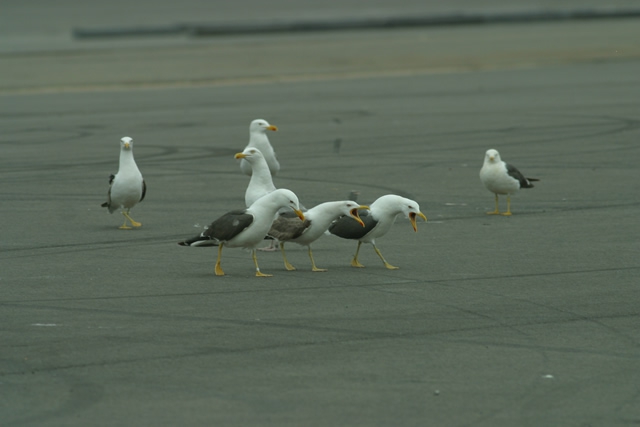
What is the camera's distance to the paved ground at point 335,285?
24.3 feet

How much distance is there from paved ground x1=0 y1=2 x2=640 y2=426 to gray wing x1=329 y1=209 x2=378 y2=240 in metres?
0.37

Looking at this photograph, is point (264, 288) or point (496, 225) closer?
point (264, 288)

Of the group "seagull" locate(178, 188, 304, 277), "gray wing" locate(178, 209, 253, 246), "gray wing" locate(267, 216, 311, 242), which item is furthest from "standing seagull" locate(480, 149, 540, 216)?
"gray wing" locate(178, 209, 253, 246)

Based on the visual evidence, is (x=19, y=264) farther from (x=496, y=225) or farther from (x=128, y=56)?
(x=128, y=56)

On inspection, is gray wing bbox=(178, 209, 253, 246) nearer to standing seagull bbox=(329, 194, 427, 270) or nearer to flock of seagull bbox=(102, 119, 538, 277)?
flock of seagull bbox=(102, 119, 538, 277)

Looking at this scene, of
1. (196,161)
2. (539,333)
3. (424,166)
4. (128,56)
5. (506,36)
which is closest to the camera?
(539,333)

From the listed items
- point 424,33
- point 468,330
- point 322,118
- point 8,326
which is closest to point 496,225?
point 468,330

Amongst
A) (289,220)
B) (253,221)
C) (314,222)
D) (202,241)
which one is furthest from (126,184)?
(314,222)

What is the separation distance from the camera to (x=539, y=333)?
29.0 feet

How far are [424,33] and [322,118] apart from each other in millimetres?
32434

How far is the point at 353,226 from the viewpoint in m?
11.4

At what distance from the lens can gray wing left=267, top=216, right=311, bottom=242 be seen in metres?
11.1

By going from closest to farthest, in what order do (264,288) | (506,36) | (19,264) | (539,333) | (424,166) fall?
(539,333), (264,288), (19,264), (424,166), (506,36)

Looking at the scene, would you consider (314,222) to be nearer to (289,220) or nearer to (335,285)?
(289,220)
